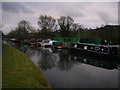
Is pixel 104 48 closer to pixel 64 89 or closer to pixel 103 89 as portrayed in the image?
pixel 103 89

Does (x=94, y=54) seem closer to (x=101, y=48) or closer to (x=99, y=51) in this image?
(x=99, y=51)

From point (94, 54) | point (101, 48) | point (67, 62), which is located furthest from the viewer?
point (94, 54)

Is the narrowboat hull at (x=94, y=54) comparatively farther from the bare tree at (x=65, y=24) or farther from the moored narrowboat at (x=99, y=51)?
the bare tree at (x=65, y=24)

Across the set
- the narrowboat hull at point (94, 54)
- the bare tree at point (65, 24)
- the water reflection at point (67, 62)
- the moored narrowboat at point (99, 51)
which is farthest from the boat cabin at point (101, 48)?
the bare tree at point (65, 24)

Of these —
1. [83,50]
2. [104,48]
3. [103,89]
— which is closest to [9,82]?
[103,89]

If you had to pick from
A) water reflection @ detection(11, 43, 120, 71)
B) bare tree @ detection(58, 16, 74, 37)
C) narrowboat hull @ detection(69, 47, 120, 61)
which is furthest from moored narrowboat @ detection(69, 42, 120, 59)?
bare tree @ detection(58, 16, 74, 37)

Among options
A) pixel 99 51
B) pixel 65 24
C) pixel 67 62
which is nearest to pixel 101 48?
pixel 99 51

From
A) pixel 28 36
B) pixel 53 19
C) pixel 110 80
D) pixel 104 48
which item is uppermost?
pixel 53 19

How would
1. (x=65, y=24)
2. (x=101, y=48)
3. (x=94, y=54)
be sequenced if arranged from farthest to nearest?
1. (x=65, y=24)
2. (x=94, y=54)
3. (x=101, y=48)

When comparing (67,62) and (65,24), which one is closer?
(67,62)

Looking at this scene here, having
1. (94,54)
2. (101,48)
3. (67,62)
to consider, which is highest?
(101,48)

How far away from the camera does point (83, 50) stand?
15234 mm

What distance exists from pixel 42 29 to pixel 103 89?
4603 cm

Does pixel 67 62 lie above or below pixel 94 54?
below
